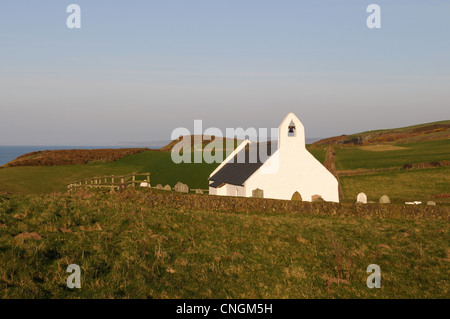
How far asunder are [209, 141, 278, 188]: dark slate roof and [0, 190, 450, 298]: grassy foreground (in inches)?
799

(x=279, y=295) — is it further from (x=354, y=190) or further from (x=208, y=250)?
(x=354, y=190)

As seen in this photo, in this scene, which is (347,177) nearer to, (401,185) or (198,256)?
(401,185)

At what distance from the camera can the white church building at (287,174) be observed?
39094 millimetres

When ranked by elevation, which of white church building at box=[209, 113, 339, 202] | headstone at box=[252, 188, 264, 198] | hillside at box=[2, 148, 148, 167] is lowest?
headstone at box=[252, 188, 264, 198]

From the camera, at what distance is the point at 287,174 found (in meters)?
40.0

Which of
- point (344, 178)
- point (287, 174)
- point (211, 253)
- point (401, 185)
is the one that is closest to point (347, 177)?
point (344, 178)

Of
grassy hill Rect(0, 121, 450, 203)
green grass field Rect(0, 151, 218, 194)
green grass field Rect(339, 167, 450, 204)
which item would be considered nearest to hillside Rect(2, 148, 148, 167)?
grassy hill Rect(0, 121, 450, 203)

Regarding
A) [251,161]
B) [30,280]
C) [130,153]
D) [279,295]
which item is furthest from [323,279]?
[130,153]

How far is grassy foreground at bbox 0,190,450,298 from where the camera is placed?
10344 millimetres

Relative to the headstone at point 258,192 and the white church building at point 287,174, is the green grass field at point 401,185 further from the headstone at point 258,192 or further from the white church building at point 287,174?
the headstone at point 258,192

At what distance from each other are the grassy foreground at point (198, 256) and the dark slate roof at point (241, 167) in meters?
20.3

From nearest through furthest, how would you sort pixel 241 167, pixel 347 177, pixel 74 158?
pixel 241 167 → pixel 347 177 → pixel 74 158

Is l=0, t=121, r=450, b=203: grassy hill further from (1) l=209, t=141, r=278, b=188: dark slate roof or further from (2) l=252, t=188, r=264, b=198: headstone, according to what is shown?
(2) l=252, t=188, r=264, b=198: headstone

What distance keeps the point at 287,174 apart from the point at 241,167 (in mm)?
7352
